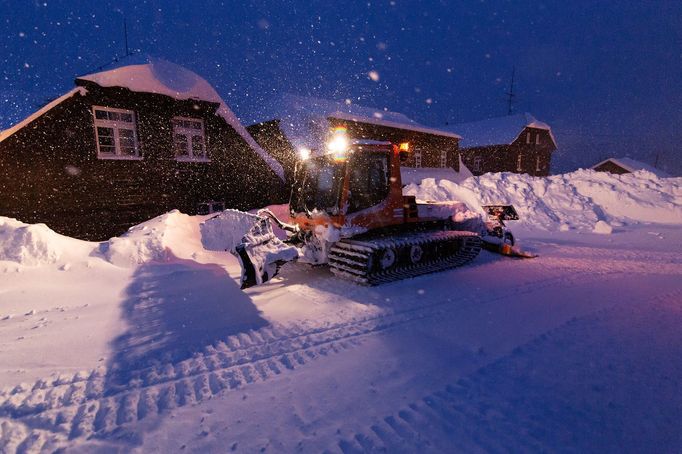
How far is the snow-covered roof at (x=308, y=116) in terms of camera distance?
16844mm

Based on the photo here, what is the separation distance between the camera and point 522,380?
318cm

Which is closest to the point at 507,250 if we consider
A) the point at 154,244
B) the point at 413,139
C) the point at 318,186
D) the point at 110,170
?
the point at 318,186

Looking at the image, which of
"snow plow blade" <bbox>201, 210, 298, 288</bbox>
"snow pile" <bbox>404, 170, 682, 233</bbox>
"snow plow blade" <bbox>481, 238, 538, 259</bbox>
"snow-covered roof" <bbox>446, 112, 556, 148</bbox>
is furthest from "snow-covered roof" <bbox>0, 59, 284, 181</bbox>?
"snow-covered roof" <bbox>446, 112, 556, 148</bbox>

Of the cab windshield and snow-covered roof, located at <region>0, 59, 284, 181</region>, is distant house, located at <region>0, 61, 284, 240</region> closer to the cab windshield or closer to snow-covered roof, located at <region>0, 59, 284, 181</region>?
snow-covered roof, located at <region>0, 59, 284, 181</region>

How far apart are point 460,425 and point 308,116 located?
54.5 feet

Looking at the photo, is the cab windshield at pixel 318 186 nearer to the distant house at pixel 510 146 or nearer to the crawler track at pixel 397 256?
the crawler track at pixel 397 256

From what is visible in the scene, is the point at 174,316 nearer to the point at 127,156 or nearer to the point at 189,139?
the point at 127,156

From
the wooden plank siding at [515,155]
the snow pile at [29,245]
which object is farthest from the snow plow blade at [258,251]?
the wooden plank siding at [515,155]

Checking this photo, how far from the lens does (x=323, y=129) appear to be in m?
A: 16.8

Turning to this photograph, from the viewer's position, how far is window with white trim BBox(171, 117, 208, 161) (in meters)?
11.8

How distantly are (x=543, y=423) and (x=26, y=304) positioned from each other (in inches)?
279

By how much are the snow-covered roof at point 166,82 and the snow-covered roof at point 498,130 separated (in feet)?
89.0

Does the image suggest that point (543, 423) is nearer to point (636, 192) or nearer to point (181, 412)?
point (181, 412)

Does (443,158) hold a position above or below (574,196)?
above
